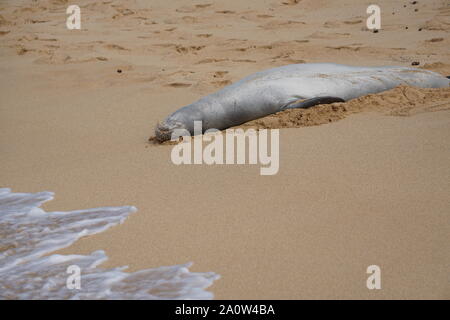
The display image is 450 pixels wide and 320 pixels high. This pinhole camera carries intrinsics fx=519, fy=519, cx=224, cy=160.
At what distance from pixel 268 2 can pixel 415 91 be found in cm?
599

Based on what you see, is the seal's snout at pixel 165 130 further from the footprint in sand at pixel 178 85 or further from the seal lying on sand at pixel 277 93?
the footprint in sand at pixel 178 85

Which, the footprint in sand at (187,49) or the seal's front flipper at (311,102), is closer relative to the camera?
the seal's front flipper at (311,102)

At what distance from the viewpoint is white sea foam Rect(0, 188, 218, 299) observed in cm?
197

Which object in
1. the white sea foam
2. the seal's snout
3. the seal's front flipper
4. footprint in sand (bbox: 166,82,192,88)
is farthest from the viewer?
footprint in sand (bbox: 166,82,192,88)

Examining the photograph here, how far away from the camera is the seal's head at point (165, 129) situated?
3.80 meters

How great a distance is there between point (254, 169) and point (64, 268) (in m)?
1.26

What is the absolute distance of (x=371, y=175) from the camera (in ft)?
9.09

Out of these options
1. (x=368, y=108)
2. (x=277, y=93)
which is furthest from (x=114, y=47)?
(x=368, y=108)

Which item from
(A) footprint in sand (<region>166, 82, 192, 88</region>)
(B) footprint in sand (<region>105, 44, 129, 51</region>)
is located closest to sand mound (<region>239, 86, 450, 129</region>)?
(A) footprint in sand (<region>166, 82, 192, 88</region>)

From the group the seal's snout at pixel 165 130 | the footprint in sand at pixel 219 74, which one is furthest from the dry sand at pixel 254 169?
the seal's snout at pixel 165 130

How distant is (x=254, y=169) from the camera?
9.91 feet

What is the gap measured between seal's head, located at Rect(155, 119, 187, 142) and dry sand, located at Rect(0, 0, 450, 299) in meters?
0.12

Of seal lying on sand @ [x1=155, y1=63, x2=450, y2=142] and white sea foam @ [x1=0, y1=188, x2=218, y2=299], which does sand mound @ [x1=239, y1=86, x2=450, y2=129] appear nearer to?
seal lying on sand @ [x1=155, y1=63, x2=450, y2=142]

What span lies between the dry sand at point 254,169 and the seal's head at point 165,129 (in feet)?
0.39
